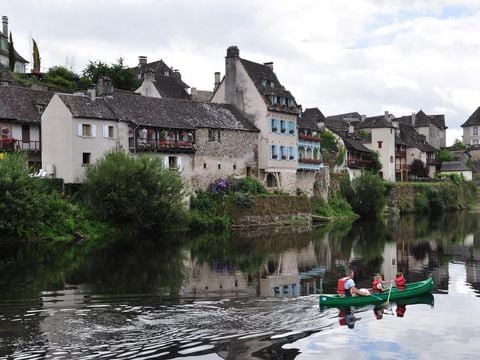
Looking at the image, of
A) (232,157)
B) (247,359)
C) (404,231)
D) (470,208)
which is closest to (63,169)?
(232,157)

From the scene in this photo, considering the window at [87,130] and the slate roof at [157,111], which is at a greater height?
the slate roof at [157,111]

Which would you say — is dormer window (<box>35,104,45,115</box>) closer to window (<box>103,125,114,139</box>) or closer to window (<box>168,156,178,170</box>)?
window (<box>103,125,114,139</box>)

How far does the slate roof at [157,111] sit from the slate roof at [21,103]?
22.7ft

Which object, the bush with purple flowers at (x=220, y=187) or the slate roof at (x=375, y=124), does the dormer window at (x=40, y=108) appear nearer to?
the bush with purple flowers at (x=220, y=187)

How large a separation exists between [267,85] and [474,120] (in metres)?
103

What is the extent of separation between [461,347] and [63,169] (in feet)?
144

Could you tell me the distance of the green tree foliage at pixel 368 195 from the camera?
283 feet

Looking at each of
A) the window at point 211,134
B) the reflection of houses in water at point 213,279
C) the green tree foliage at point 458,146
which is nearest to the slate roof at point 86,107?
the window at point 211,134

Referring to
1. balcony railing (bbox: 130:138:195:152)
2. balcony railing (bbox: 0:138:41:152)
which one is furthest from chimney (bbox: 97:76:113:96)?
balcony railing (bbox: 0:138:41:152)

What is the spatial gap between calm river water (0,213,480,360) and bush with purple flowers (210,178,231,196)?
16.3 metres

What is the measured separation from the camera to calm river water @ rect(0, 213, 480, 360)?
71.0 feet

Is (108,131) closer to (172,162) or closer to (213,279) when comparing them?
(172,162)

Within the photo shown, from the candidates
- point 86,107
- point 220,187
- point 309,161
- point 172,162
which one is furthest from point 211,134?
point 309,161

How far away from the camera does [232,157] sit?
71.8 m
